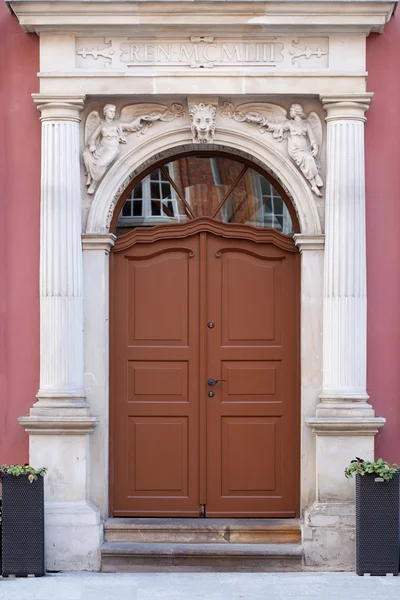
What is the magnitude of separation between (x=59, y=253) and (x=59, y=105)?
1274 mm

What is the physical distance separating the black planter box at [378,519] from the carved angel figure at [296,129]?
101 inches

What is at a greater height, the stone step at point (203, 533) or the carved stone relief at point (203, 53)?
the carved stone relief at point (203, 53)

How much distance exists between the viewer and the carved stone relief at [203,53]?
→ 9406mm

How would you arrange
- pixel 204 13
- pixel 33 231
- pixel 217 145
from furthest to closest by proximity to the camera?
1. pixel 217 145
2. pixel 33 231
3. pixel 204 13

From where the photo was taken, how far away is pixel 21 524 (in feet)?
28.8

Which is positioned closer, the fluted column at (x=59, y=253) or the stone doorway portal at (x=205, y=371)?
the fluted column at (x=59, y=253)

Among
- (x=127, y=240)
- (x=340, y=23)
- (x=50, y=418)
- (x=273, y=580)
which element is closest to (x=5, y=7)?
(x=127, y=240)

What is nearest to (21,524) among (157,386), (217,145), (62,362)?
(62,362)

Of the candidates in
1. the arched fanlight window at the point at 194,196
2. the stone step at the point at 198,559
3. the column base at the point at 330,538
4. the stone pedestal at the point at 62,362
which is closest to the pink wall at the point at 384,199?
the arched fanlight window at the point at 194,196

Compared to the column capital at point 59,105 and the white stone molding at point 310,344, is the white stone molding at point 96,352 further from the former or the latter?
the white stone molding at point 310,344

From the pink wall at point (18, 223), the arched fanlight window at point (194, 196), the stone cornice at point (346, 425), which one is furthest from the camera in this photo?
the arched fanlight window at point (194, 196)

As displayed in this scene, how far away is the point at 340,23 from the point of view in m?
9.26

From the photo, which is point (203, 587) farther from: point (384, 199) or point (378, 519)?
point (384, 199)

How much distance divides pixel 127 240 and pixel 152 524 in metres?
2.53
